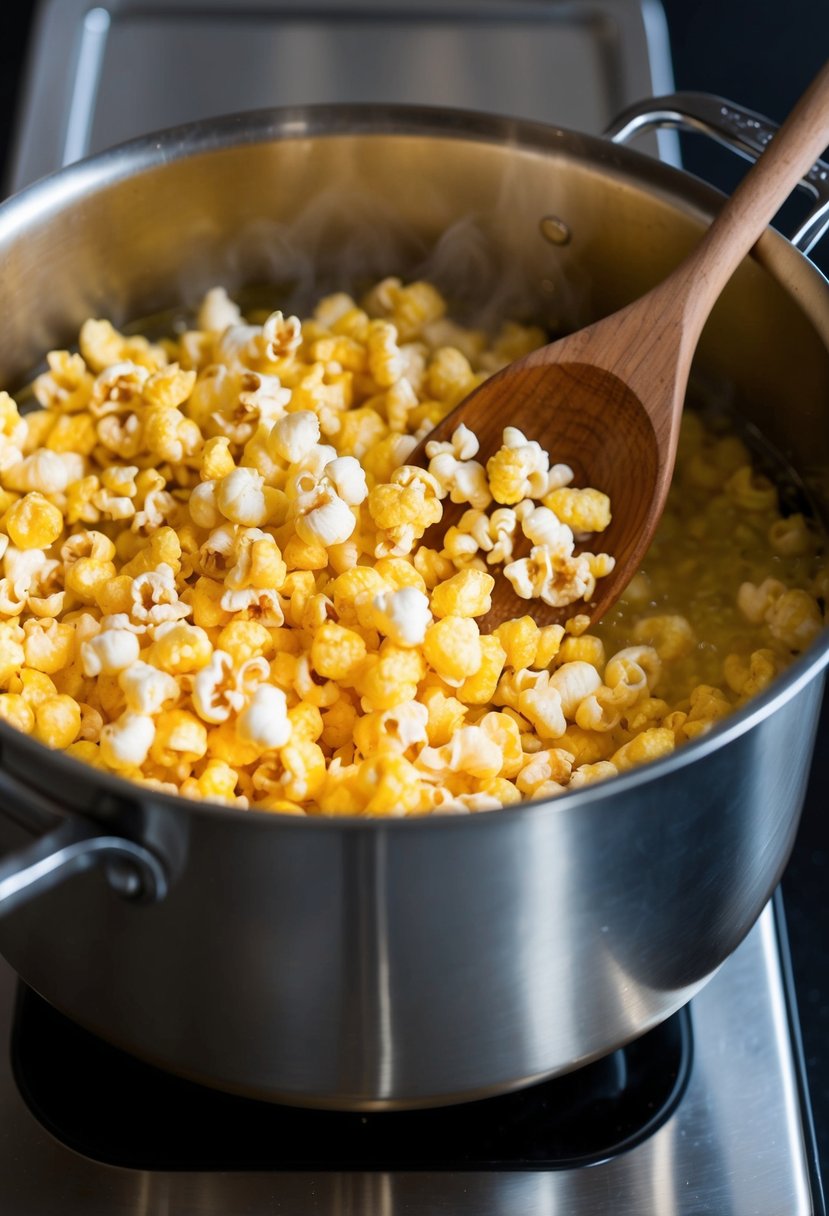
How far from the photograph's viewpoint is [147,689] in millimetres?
797

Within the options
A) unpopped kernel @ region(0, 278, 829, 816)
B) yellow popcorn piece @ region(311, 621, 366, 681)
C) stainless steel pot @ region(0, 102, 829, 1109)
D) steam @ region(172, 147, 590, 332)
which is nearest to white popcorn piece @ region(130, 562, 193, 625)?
unpopped kernel @ region(0, 278, 829, 816)

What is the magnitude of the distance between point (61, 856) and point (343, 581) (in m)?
0.33

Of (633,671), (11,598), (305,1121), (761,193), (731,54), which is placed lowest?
(305,1121)

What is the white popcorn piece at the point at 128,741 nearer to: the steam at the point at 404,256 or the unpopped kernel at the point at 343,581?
the unpopped kernel at the point at 343,581

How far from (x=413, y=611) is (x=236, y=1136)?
346 mm

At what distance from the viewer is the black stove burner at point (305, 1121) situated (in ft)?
2.72

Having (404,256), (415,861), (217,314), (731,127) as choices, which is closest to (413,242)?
(404,256)

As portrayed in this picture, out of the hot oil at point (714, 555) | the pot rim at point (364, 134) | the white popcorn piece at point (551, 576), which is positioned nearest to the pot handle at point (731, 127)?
the pot rim at point (364, 134)

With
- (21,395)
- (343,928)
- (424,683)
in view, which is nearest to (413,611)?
(424,683)

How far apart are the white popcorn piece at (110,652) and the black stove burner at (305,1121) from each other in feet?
0.81

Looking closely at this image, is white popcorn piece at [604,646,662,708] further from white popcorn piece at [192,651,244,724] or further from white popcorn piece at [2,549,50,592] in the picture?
white popcorn piece at [2,549,50,592]

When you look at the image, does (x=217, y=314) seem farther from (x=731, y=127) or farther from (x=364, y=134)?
(x=731, y=127)

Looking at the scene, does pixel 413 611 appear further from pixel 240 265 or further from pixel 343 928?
pixel 240 265

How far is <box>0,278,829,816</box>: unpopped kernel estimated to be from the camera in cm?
81
